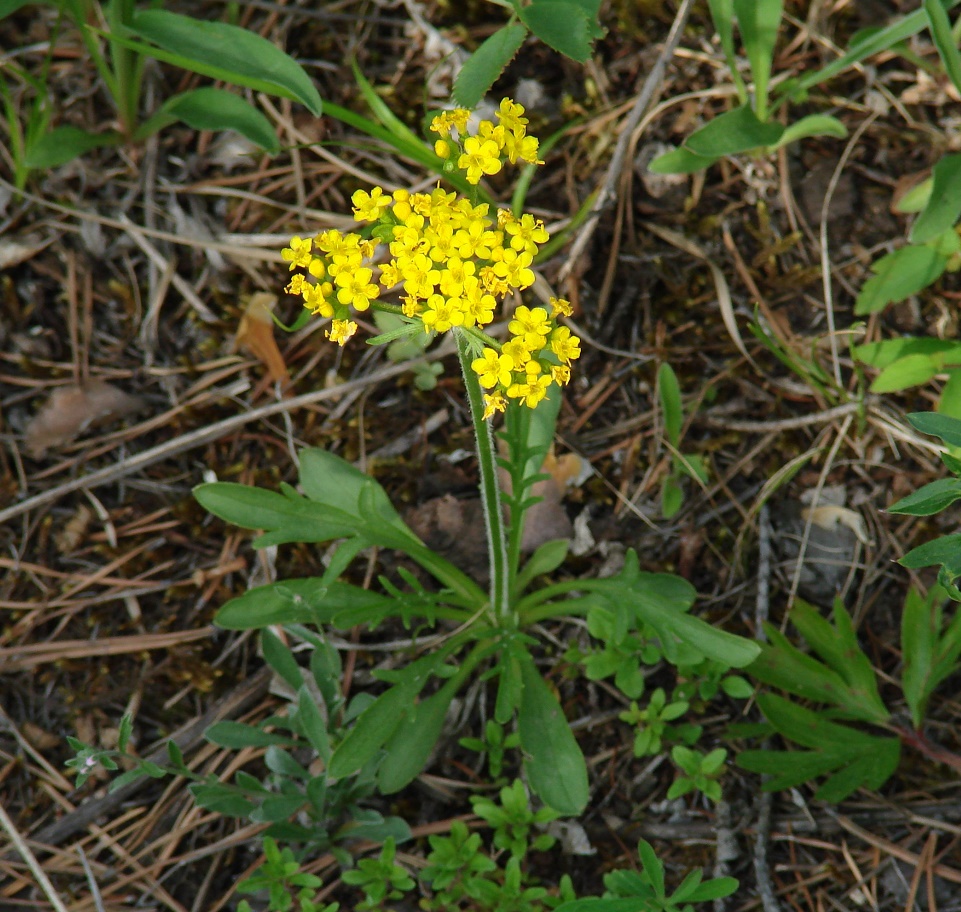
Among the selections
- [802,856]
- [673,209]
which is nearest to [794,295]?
[673,209]

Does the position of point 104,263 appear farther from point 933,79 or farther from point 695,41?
point 933,79

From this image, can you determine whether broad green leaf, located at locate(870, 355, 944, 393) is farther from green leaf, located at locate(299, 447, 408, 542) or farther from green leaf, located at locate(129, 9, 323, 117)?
green leaf, located at locate(129, 9, 323, 117)

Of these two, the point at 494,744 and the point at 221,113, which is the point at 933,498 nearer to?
the point at 494,744

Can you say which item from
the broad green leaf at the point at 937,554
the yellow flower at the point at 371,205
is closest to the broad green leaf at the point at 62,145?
the yellow flower at the point at 371,205

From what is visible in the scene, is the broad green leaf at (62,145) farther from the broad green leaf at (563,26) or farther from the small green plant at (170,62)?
the broad green leaf at (563,26)

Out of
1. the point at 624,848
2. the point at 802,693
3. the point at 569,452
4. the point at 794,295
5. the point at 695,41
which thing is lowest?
the point at 624,848

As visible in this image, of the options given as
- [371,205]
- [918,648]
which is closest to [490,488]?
[371,205]
